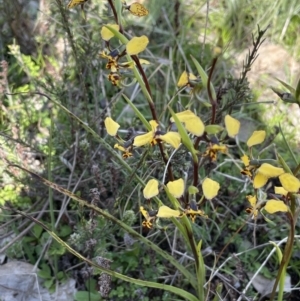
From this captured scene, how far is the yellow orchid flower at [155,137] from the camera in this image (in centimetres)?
87

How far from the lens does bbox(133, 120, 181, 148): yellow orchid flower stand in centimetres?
87

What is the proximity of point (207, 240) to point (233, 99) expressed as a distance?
18.0 inches

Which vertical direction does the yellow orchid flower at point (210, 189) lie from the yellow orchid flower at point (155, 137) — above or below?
below

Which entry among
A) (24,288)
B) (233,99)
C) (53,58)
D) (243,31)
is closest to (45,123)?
(53,58)

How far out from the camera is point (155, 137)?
2.91ft

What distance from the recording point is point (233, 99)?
1.29 metres

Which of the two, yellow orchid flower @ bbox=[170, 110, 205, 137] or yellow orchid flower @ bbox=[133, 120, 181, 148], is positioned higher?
yellow orchid flower @ bbox=[170, 110, 205, 137]

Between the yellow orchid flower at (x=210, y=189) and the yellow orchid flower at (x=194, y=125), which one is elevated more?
the yellow orchid flower at (x=194, y=125)

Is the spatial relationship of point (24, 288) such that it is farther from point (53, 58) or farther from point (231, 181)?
point (53, 58)

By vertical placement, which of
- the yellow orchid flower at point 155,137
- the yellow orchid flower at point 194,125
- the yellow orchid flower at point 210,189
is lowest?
the yellow orchid flower at point 210,189

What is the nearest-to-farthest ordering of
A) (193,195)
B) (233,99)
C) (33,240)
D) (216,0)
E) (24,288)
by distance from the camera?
(193,195) < (233,99) < (24,288) < (33,240) < (216,0)

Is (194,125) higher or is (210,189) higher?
(194,125)

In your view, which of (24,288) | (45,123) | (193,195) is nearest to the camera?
(193,195)

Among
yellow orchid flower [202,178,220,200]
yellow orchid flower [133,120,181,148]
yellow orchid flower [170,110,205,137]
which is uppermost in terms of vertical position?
yellow orchid flower [170,110,205,137]
